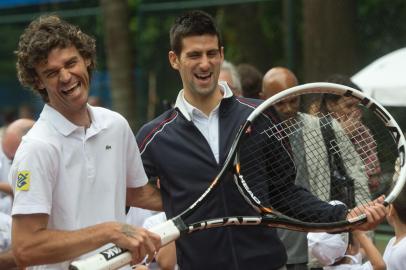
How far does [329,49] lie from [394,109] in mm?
1252

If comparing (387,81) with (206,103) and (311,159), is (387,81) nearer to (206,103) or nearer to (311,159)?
(311,159)

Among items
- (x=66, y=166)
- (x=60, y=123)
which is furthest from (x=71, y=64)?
(x=66, y=166)

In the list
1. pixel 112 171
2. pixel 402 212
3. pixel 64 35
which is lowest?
pixel 402 212

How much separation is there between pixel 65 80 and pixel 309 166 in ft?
5.46

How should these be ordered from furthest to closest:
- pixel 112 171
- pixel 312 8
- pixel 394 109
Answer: pixel 312 8 < pixel 394 109 < pixel 112 171

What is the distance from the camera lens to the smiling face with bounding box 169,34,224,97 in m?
5.04

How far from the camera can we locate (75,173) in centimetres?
424

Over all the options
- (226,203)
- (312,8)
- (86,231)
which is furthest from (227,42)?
(86,231)

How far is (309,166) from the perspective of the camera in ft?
17.7

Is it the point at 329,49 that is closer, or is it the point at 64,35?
the point at 64,35

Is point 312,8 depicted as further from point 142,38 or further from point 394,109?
point 142,38

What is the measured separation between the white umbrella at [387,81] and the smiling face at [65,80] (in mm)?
4761

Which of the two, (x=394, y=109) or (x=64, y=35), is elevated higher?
(x=64, y=35)

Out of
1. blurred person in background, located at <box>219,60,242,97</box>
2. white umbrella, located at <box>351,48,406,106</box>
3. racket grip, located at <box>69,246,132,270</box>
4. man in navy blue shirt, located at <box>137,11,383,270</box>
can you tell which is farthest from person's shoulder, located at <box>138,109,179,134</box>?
white umbrella, located at <box>351,48,406,106</box>
